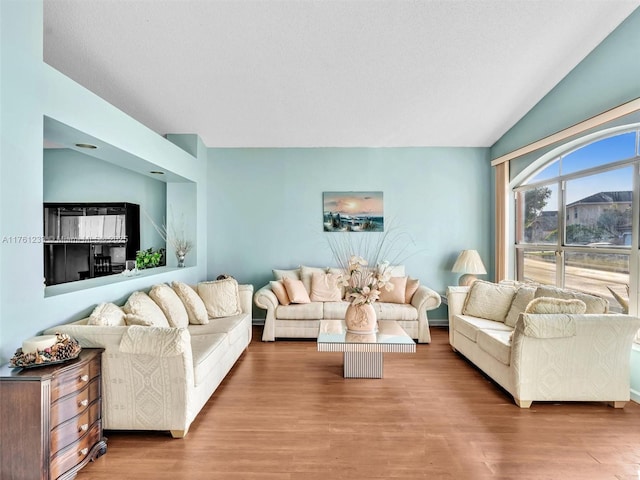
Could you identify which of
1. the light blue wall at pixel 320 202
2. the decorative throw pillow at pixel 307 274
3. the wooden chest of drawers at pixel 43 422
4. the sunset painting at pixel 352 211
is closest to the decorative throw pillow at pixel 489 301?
the light blue wall at pixel 320 202

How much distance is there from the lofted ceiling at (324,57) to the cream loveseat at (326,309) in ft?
7.69

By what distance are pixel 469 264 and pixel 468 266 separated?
0.03 meters

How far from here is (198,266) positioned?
4.91 meters

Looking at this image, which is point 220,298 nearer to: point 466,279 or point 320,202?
point 320,202

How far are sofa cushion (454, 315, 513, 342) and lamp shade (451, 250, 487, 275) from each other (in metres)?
1.08

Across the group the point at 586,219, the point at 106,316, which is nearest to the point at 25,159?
the point at 106,316

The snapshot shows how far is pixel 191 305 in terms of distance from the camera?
11.6 feet

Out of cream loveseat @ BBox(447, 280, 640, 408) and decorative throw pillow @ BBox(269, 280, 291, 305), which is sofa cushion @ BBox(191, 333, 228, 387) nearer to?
decorative throw pillow @ BBox(269, 280, 291, 305)

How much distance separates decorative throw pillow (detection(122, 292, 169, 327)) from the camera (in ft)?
9.17

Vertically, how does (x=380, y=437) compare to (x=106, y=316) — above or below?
below

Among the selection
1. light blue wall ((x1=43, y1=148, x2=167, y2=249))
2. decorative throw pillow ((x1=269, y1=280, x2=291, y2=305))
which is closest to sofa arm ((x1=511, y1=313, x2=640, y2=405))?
decorative throw pillow ((x1=269, y1=280, x2=291, y2=305))

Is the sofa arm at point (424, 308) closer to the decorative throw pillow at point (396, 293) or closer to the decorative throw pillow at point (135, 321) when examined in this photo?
the decorative throw pillow at point (396, 293)

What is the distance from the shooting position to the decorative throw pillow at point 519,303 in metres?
3.49

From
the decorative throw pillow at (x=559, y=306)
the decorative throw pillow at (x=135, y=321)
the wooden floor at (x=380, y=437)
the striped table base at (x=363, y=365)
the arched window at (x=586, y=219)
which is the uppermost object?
the arched window at (x=586, y=219)
